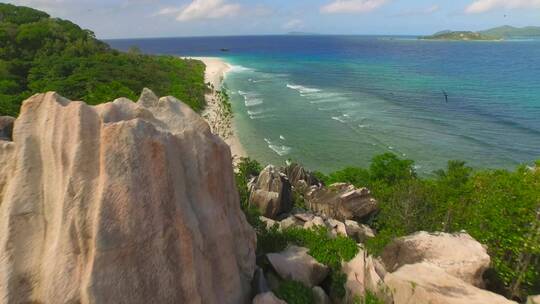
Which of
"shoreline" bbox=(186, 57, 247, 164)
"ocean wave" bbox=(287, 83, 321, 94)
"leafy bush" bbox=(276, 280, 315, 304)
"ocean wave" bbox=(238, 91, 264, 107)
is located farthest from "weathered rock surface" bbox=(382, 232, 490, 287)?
"ocean wave" bbox=(287, 83, 321, 94)

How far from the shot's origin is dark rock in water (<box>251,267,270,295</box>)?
47.9 feet

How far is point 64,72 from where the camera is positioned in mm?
65500

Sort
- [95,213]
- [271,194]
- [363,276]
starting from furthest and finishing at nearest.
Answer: [271,194], [363,276], [95,213]

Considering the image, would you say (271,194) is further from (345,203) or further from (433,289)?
(433,289)

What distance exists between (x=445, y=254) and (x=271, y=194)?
1315cm

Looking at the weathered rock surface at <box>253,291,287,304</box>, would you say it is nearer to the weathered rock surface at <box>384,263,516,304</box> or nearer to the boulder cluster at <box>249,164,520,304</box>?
the boulder cluster at <box>249,164,520,304</box>

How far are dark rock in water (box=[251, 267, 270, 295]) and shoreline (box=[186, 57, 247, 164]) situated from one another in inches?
1362

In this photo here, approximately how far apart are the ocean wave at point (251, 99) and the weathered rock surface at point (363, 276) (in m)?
73.2

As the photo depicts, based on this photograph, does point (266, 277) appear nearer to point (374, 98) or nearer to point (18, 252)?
point (18, 252)

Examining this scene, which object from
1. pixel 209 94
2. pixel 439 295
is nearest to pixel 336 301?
pixel 439 295

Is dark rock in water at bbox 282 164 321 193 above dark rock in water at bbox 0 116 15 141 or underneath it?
underneath

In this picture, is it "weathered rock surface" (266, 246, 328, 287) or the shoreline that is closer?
"weathered rock surface" (266, 246, 328, 287)

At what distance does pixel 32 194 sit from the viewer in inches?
431

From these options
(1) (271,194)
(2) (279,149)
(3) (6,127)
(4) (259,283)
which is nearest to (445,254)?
(4) (259,283)
